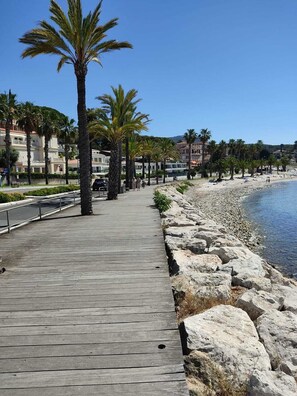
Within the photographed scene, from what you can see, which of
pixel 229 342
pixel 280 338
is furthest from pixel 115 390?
pixel 280 338

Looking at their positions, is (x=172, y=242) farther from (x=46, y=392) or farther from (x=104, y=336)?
(x=46, y=392)

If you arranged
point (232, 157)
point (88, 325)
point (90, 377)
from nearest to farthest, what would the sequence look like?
point (90, 377) < point (88, 325) < point (232, 157)

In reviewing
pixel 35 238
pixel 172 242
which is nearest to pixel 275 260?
pixel 172 242

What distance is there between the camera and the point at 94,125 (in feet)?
93.7

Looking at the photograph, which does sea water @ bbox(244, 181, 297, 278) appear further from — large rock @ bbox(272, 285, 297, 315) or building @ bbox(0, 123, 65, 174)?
building @ bbox(0, 123, 65, 174)

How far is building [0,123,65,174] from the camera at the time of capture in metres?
75.1

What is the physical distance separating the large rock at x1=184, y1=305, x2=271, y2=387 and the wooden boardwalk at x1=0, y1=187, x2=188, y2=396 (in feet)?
0.96

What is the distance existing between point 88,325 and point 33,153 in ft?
270

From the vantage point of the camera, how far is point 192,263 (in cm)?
794

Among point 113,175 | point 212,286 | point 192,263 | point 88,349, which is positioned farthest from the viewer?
point 113,175

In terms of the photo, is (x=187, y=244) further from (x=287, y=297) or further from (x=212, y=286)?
(x=212, y=286)

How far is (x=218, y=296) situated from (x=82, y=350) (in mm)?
2714

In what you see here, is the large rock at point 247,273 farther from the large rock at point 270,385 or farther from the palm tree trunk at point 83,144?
the palm tree trunk at point 83,144

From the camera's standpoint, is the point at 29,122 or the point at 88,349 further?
the point at 29,122
